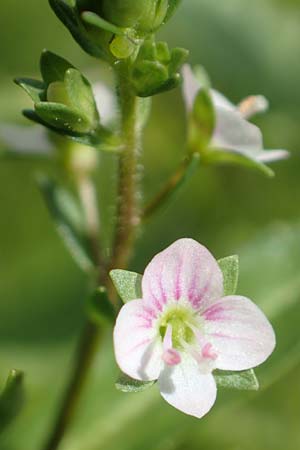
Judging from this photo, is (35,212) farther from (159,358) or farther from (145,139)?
(159,358)

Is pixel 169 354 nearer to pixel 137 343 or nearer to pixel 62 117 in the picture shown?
pixel 137 343

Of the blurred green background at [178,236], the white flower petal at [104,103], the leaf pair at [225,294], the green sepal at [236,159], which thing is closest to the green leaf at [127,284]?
the leaf pair at [225,294]

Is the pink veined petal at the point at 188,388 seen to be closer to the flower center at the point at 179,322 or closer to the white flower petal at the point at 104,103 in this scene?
the flower center at the point at 179,322

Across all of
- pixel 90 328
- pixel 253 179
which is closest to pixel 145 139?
pixel 253 179

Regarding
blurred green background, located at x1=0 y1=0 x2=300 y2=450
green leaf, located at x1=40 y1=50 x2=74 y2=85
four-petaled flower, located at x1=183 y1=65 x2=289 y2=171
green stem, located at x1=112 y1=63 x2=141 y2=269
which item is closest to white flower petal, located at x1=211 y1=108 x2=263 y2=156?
four-petaled flower, located at x1=183 y1=65 x2=289 y2=171

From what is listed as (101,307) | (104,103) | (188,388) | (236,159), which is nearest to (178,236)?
(104,103)

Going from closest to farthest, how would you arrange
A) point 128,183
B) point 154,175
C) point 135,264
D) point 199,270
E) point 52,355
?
point 199,270, point 128,183, point 52,355, point 135,264, point 154,175

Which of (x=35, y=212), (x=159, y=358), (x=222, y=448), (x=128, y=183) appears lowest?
(x=222, y=448)
